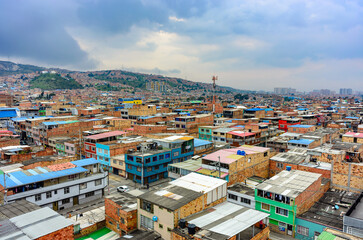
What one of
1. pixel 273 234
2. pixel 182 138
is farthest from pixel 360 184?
pixel 182 138

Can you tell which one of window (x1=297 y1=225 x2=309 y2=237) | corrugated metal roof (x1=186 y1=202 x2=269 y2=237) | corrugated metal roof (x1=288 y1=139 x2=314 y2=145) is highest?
corrugated metal roof (x1=288 y1=139 x2=314 y2=145)

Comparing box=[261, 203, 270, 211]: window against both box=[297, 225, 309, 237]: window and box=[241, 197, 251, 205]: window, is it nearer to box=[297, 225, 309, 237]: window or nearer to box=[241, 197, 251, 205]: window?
box=[241, 197, 251, 205]: window

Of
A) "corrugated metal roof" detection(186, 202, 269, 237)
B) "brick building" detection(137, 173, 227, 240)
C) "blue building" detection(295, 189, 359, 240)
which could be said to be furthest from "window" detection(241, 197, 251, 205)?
"corrugated metal roof" detection(186, 202, 269, 237)

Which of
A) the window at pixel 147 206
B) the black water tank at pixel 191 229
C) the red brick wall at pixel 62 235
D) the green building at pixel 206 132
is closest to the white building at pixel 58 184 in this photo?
the red brick wall at pixel 62 235

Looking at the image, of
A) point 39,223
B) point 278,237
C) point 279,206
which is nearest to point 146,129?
point 279,206

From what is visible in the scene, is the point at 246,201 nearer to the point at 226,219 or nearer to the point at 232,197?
the point at 232,197

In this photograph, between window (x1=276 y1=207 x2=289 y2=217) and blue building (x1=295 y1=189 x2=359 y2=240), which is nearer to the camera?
blue building (x1=295 y1=189 x2=359 y2=240)

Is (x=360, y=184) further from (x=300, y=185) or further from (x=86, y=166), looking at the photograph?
(x=86, y=166)

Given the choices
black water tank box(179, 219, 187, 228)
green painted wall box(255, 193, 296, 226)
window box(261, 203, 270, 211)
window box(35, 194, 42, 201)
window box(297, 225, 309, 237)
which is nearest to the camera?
black water tank box(179, 219, 187, 228)

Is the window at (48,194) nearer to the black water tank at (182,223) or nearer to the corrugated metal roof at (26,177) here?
the corrugated metal roof at (26,177)
